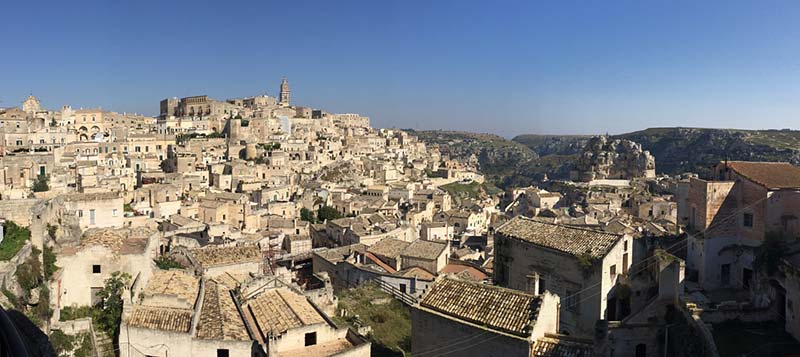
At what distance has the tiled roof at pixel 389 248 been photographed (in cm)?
2728

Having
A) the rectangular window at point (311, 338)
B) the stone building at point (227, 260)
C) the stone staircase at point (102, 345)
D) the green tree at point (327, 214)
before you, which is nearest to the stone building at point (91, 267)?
the stone staircase at point (102, 345)

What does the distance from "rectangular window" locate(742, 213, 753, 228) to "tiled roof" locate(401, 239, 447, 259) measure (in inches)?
496

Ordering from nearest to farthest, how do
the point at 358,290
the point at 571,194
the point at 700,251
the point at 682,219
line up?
1. the point at 700,251
2. the point at 682,219
3. the point at 358,290
4. the point at 571,194

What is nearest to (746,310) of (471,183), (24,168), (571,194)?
(24,168)

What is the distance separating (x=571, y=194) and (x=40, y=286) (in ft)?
225

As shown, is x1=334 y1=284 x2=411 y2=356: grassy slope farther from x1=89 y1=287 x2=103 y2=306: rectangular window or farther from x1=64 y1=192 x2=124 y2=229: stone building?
x1=64 y1=192 x2=124 y2=229: stone building

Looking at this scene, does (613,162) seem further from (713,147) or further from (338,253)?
(338,253)

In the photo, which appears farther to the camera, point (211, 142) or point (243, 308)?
point (211, 142)

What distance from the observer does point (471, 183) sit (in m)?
85.2

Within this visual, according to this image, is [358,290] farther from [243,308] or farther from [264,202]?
[264,202]

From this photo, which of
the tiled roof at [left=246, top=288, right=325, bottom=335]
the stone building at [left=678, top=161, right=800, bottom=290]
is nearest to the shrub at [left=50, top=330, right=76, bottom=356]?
Result: the tiled roof at [left=246, top=288, right=325, bottom=335]

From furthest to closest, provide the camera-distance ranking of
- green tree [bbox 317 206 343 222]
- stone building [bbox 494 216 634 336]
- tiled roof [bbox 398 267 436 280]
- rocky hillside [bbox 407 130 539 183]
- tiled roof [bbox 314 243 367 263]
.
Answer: rocky hillside [bbox 407 130 539 183] → green tree [bbox 317 206 343 222] → tiled roof [bbox 314 243 367 263] → tiled roof [bbox 398 267 436 280] → stone building [bbox 494 216 634 336]

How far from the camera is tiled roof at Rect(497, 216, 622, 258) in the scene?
14.7 m

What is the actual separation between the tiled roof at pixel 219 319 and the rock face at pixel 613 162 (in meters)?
79.7
